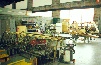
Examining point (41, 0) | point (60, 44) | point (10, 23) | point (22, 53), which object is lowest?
point (22, 53)

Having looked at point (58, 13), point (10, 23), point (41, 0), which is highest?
point (41, 0)

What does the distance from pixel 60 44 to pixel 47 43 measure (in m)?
0.57

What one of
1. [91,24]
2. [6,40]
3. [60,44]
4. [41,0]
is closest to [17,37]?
[6,40]

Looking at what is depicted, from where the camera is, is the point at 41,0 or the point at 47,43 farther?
the point at 41,0

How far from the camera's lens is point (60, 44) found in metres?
6.34

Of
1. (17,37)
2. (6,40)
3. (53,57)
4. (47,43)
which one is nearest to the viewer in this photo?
(53,57)

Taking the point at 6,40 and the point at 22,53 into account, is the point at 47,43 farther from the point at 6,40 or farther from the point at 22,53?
the point at 6,40

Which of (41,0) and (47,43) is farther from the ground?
(41,0)

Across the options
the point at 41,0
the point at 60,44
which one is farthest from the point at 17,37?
the point at 41,0

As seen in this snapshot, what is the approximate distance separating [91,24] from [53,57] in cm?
784

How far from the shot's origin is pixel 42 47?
7.00m

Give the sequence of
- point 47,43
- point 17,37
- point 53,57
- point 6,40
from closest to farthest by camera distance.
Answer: point 53,57 < point 47,43 < point 17,37 < point 6,40

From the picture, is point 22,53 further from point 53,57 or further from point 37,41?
point 53,57

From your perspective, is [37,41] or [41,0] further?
[41,0]
